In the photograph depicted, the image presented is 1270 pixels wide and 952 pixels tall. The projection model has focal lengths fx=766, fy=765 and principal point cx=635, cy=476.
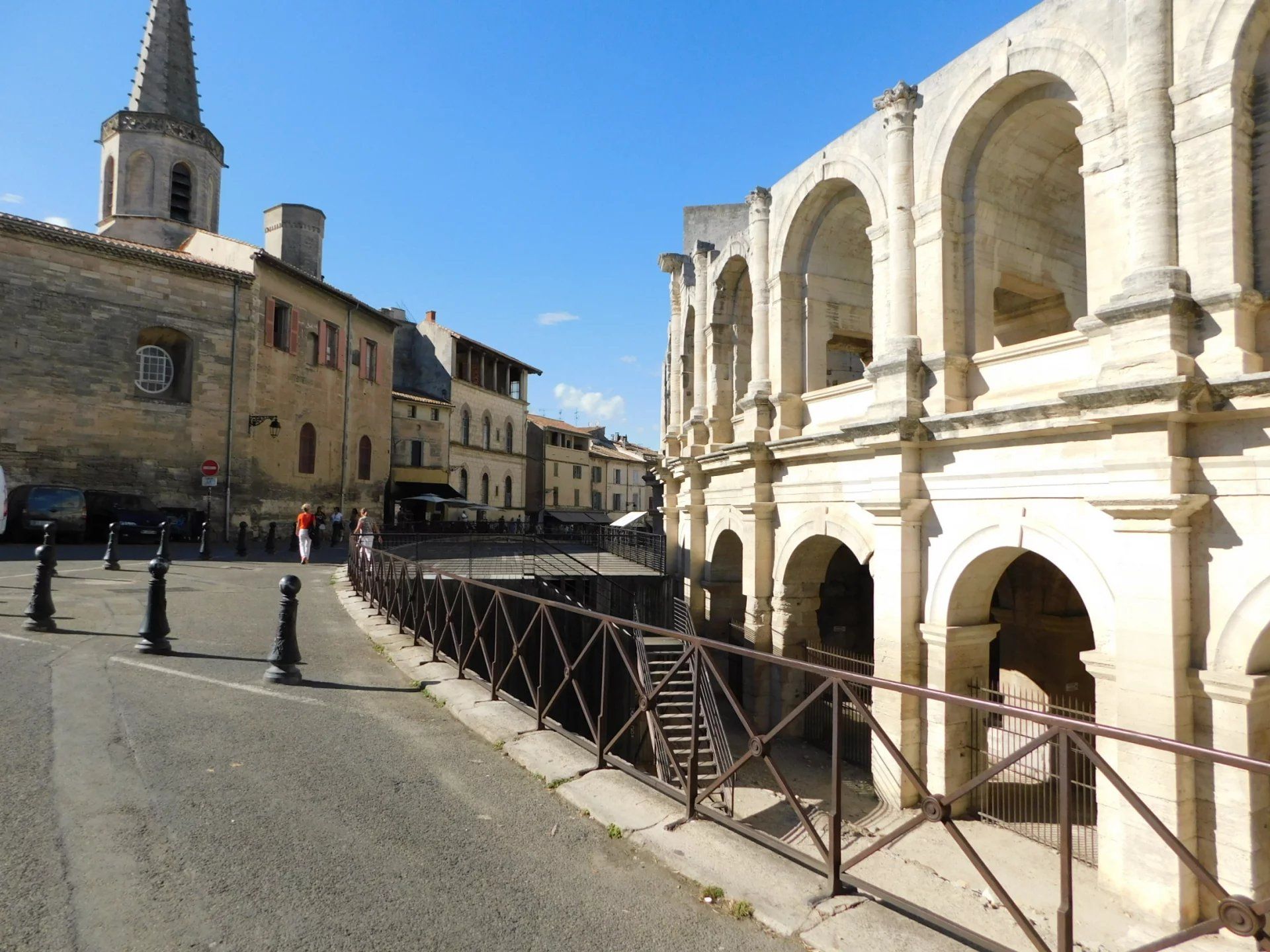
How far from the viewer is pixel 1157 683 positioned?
7121 millimetres

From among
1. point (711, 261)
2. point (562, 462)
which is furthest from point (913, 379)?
point (562, 462)

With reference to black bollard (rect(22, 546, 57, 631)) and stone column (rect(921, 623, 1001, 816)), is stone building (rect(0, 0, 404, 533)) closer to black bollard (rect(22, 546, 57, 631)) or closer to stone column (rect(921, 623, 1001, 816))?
black bollard (rect(22, 546, 57, 631))

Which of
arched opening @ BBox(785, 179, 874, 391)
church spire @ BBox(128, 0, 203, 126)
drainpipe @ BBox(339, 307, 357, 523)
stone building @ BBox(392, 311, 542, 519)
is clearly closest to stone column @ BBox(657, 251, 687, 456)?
arched opening @ BBox(785, 179, 874, 391)

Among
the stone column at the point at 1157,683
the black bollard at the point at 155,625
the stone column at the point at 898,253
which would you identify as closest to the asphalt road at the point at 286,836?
the black bollard at the point at 155,625

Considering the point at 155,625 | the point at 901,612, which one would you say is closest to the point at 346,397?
the point at 155,625

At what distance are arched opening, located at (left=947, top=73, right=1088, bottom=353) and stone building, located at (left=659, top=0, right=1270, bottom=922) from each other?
1.5 inches

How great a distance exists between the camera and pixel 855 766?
12750 millimetres

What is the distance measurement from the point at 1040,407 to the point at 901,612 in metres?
3.26

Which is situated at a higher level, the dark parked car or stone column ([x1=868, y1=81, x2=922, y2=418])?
stone column ([x1=868, y1=81, x2=922, y2=418])

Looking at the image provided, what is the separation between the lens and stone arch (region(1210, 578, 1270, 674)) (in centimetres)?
667

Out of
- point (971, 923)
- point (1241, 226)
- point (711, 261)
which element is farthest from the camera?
point (711, 261)

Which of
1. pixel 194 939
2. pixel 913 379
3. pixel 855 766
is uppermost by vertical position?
pixel 913 379

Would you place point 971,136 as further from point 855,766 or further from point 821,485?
point 855,766

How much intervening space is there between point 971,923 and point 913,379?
629 centimetres
